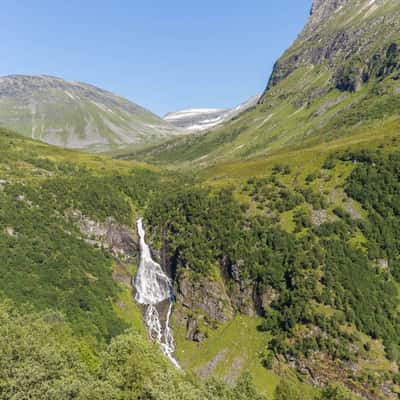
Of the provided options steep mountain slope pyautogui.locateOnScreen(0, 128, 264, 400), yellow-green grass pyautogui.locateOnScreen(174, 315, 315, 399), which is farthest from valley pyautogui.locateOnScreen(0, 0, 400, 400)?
steep mountain slope pyautogui.locateOnScreen(0, 128, 264, 400)

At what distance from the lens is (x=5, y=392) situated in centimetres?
3073

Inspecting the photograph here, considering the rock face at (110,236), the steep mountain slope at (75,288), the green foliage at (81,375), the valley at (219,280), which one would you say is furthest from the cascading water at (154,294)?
the green foliage at (81,375)

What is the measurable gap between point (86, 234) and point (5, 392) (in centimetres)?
7385

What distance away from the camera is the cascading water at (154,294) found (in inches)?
3220

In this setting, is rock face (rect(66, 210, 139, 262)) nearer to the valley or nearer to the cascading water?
the valley

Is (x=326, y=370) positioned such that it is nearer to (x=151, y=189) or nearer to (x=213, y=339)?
(x=213, y=339)

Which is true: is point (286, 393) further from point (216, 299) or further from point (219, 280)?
point (219, 280)

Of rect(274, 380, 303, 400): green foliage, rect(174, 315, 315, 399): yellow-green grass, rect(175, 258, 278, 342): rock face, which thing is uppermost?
rect(175, 258, 278, 342): rock face

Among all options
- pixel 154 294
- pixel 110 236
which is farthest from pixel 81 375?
pixel 110 236

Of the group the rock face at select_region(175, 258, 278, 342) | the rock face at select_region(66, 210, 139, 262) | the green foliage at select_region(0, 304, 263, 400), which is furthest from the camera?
the rock face at select_region(66, 210, 139, 262)

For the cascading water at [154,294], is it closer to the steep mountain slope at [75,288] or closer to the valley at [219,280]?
the valley at [219,280]

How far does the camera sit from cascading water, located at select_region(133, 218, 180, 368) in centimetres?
8180

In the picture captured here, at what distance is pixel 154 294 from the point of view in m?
92.3

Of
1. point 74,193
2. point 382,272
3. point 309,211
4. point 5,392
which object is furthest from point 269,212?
point 5,392
